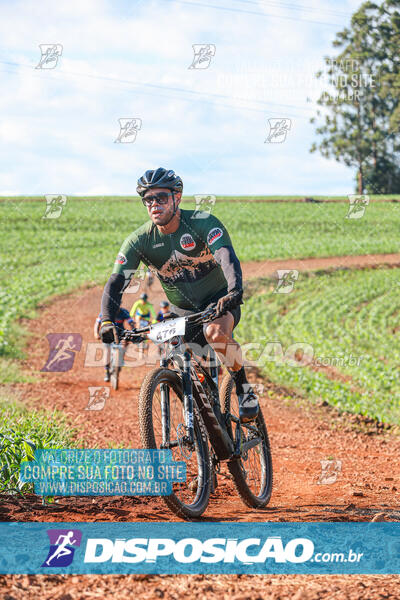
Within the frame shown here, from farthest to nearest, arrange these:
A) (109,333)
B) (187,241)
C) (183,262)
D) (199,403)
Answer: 1. (183,262)
2. (187,241)
3. (199,403)
4. (109,333)

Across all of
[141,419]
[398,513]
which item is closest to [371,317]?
[398,513]

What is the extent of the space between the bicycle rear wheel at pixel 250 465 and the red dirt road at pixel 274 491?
13 cm

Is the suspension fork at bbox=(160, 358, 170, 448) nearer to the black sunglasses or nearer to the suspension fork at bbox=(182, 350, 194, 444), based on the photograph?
the suspension fork at bbox=(182, 350, 194, 444)

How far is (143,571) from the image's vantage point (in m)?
3.34

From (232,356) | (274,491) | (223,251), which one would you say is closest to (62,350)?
(274,491)

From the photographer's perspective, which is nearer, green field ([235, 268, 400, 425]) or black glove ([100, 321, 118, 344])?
black glove ([100, 321, 118, 344])

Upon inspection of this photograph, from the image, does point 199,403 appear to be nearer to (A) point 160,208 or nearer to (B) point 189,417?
(B) point 189,417

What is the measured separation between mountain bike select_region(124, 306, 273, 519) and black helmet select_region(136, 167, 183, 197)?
1.07 meters

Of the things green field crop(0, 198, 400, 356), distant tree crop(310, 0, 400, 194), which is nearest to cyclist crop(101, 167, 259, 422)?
green field crop(0, 198, 400, 356)

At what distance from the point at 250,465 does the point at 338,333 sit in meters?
13.4

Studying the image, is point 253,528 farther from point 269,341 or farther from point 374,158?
point 374,158

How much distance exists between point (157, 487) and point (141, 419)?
0.48 metres

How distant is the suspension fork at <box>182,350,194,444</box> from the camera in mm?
4398

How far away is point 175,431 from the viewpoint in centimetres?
444
